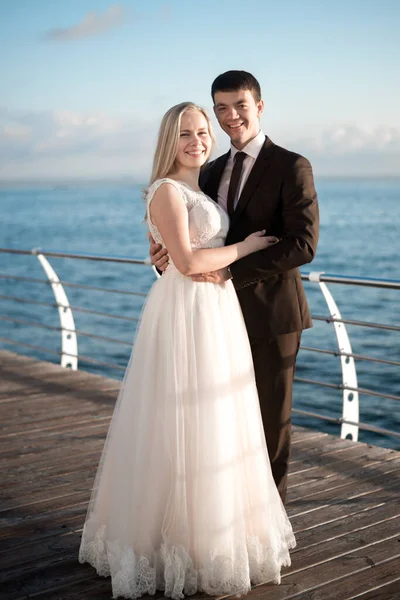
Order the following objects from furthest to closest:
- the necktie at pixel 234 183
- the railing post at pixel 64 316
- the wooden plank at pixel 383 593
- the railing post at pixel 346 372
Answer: the railing post at pixel 64 316 < the railing post at pixel 346 372 < the necktie at pixel 234 183 < the wooden plank at pixel 383 593

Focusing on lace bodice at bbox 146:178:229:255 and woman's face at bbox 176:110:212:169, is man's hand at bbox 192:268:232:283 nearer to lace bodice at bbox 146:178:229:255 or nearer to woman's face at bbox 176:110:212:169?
lace bodice at bbox 146:178:229:255

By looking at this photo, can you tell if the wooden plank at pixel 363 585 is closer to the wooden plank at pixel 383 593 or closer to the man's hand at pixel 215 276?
the wooden plank at pixel 383 593

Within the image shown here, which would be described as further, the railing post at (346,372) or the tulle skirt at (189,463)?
the railing post at (346,372)

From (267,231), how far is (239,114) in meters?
0.43

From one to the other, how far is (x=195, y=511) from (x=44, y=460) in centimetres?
165

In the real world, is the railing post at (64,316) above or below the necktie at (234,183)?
below

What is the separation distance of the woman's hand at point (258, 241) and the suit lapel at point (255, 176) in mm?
126

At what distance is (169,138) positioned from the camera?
8.84 ft

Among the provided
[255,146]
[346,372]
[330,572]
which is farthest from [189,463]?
[346,372]

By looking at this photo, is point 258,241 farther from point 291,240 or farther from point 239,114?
point 239,114

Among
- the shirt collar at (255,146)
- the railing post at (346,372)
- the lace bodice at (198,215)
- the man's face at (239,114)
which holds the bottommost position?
the railing post at (346,372)

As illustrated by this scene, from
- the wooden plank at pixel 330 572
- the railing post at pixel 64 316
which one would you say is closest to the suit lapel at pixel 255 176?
the wooden plank at pixel 330 572

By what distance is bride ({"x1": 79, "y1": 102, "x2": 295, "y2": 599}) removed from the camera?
2.65 m

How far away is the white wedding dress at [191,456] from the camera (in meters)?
2.66
